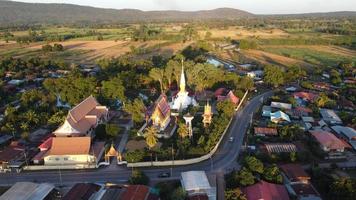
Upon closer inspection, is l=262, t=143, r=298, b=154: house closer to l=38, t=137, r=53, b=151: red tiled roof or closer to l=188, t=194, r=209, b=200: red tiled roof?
l=188, t=194, r=209, b=200: red tiled roof

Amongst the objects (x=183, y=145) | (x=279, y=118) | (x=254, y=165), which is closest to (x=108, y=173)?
(x=183, y=145)

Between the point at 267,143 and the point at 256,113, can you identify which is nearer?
the point at 267,143

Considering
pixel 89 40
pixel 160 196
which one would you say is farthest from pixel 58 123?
pixel 89 40

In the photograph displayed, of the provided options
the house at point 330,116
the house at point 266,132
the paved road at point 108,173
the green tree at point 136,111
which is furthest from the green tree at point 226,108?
the house at point 330,116

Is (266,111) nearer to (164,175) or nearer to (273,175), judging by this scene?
(273,175)

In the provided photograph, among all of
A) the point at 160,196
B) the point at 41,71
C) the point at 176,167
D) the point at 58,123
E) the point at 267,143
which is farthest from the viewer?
the point at 41,71

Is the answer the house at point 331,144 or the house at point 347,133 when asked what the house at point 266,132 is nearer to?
the house at point 331,144

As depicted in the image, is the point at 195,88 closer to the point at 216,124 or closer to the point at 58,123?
the point at 216,124
